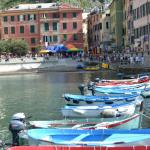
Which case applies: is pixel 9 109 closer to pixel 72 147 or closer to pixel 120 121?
pixel 120 121

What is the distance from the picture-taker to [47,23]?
445 feet

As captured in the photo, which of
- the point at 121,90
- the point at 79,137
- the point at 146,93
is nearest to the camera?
the point at 79,137

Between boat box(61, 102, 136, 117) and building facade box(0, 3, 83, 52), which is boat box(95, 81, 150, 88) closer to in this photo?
boat box(61, 102, 136, 117)

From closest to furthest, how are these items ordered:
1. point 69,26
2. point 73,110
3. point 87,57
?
point 73,110, point 87,57, point 69,26

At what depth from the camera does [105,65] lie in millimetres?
101125

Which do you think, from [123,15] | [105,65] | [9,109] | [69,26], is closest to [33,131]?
[9,109]

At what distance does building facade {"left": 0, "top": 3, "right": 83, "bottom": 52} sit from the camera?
5310 inches

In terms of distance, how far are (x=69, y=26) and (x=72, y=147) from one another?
115 meters

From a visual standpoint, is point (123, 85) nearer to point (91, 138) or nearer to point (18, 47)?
point (91, 138)

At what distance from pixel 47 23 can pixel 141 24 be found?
44569 mm

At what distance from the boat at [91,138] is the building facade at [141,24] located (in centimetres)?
6634

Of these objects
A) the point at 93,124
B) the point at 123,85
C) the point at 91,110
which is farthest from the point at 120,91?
the point at 93,124

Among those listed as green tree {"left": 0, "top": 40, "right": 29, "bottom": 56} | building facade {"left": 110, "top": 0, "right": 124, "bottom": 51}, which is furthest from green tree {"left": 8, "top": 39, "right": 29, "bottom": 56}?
building facade {"left": 110, "top": 0, "right": 124, "bottom": 51}

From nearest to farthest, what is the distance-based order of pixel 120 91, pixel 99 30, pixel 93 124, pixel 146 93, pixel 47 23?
1. pixel 93 124
2. pixel 146 93
3. pixel 120 91
4. pixel 47 23
5. pixel 99 30
